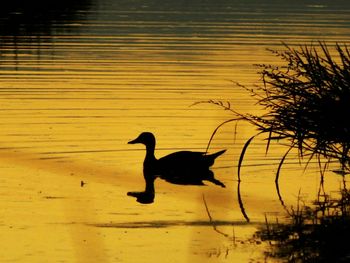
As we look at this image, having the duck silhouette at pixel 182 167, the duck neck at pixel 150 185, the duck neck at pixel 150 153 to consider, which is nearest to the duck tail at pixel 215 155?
the duck silhouette at pixel 182 167

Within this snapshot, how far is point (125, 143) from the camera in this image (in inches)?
703

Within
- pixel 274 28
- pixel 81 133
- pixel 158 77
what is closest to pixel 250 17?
pixel 274 28

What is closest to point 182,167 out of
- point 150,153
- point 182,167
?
point 182,167

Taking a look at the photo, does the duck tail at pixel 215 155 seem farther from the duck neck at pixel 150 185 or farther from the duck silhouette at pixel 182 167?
the duck neck at pixel 150 185

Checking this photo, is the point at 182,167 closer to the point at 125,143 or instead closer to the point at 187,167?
the point at 187,167

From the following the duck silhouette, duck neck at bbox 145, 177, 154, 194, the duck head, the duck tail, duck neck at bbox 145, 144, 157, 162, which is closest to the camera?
duck neck at bbox 145, 177, 154, 194

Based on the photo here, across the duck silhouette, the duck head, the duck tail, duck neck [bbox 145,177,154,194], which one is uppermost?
the duck head

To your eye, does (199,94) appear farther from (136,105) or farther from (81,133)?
(81,133)

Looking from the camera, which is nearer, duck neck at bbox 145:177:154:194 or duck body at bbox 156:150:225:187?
duck neck at bbox 145:177:154:194

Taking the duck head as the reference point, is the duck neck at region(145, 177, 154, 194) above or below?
below

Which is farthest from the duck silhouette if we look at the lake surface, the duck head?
the duck head

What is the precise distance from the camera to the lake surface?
38.5 ft

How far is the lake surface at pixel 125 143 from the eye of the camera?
11.7 meters

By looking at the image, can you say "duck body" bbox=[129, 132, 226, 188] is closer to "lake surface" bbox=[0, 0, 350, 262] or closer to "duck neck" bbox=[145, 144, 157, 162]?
"duck neck" bbox=[145, 144, 157, 162]
